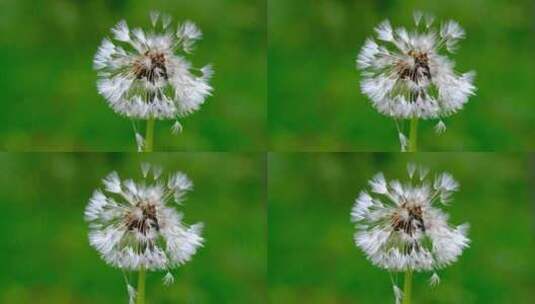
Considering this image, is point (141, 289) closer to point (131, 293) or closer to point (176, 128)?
point (131, 293)

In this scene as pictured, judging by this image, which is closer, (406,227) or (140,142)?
(406,227)

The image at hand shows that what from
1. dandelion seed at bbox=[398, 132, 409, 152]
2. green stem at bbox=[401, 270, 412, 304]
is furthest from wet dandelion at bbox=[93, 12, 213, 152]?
green stem at bbox=[401, 270, 412, 304]

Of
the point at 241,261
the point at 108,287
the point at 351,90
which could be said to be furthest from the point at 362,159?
the point at 108,287

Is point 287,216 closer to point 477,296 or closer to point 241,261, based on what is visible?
point 241,261

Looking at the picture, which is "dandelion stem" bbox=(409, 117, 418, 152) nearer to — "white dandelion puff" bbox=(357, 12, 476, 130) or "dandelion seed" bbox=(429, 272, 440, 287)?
"white dandelion puff" bbox=(357, 12, 476, 130)

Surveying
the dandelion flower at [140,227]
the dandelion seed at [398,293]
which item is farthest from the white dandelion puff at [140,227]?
the dandelion seed at [398,293]

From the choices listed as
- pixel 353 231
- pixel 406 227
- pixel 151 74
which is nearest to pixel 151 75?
pixel 151 74
